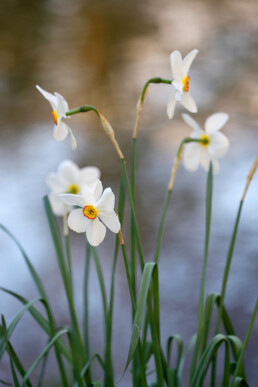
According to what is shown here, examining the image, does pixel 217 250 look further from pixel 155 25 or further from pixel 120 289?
pixel 155 25

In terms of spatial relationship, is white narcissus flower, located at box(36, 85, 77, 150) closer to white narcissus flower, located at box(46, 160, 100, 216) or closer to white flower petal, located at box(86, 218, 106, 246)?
white flower petal, located at box(86, 218, 106, 246)

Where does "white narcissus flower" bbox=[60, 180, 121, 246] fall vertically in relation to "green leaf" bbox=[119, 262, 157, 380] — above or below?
above

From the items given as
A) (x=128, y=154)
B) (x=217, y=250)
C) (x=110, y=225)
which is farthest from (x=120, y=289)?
(x=110, y=225)

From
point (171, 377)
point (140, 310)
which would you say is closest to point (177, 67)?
point (140, 310)

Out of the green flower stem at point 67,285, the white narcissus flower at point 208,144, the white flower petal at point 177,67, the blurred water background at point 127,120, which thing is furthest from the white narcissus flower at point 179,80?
the blurred water background at point 127,120

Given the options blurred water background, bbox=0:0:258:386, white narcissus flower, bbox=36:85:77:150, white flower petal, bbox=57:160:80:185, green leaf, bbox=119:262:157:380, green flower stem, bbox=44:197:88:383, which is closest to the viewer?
green leaf, bbox=119:262:157:380

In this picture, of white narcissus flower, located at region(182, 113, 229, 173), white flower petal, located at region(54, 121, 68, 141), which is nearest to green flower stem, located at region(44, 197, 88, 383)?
white flower petal, located at region(54, 121, 68, 141)

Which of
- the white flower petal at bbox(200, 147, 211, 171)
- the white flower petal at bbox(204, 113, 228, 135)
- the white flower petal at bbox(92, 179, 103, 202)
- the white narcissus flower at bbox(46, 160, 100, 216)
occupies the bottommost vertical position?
the white flower petal at bbox(92, 179, 103, 202)

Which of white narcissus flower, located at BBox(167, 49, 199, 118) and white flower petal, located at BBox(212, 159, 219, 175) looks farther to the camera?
white flower petal, located at BBox(212, 159, 219, 175)

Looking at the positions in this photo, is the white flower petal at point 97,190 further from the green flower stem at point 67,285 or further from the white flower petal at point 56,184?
the white flower petal at point 56,184
